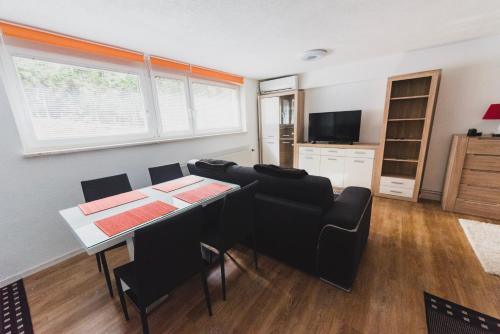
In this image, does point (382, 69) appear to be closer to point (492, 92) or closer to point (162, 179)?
point (492, 92)

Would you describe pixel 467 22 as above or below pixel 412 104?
above

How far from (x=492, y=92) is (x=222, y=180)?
12.4 ft

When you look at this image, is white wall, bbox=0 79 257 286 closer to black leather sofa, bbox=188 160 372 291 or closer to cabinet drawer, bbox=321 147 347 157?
black leather sofa, bbox=188 160 372 291

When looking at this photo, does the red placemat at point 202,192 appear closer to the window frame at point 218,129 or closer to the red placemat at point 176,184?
the red placemat at point 176,184

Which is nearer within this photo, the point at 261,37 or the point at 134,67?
the point at 261,37

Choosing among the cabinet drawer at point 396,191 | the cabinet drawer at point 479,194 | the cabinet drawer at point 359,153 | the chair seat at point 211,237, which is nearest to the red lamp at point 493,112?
the cabinet drawer at point 479,194

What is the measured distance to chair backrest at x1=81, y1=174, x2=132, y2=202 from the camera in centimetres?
176

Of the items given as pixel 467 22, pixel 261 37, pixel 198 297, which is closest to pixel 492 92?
pixel 467 22

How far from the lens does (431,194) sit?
10.3 feet

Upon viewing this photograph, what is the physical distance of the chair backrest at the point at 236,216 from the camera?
1407mm

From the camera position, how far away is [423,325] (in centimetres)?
127

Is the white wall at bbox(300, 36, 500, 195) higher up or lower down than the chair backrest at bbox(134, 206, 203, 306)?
higher up

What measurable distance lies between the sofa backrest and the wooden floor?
716mm

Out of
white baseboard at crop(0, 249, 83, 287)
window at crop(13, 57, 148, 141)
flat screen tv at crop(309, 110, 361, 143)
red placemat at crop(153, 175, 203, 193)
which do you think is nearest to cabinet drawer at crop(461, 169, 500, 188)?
flat screen tv at crop(309, 110, 361, 143)
